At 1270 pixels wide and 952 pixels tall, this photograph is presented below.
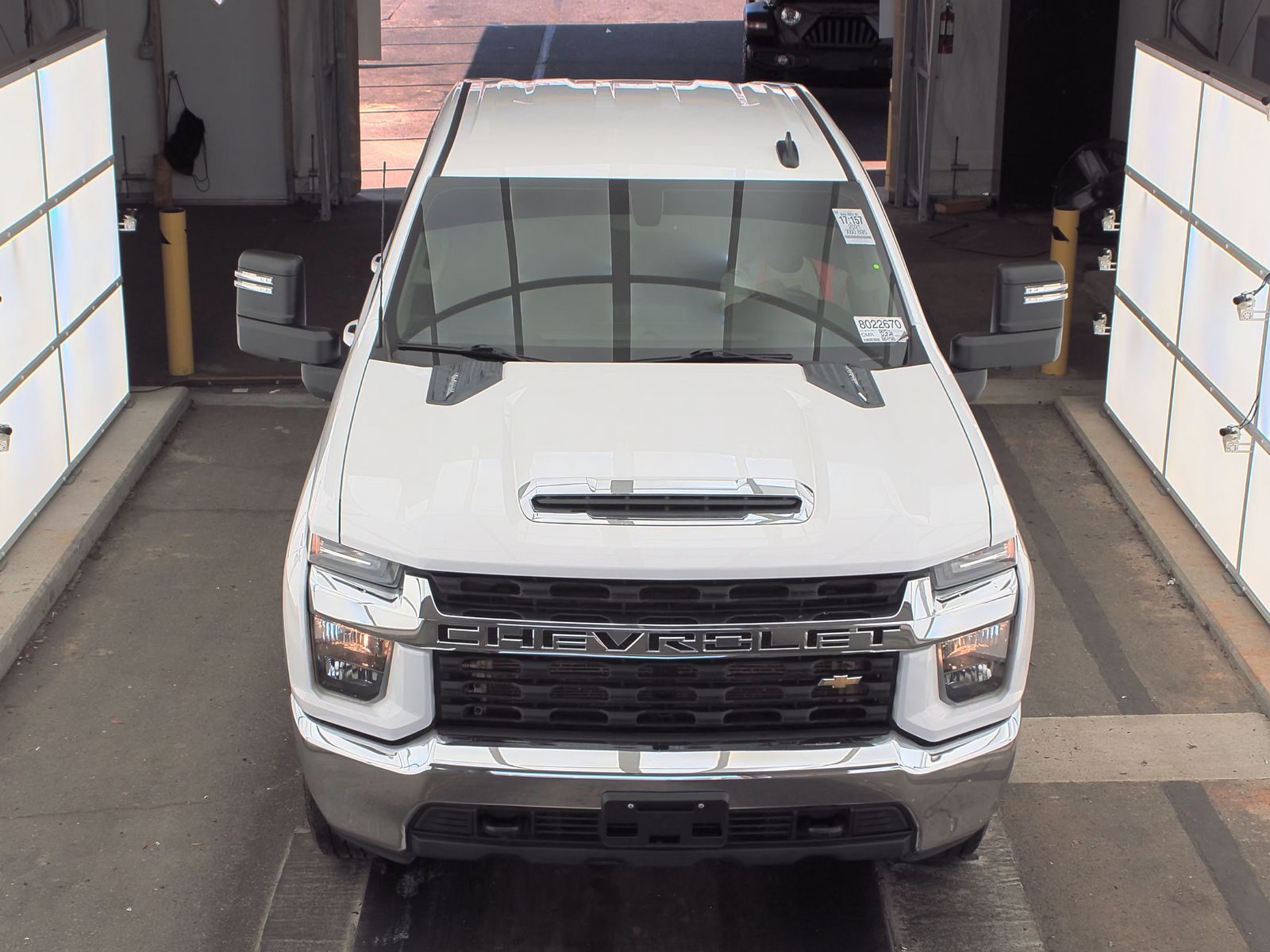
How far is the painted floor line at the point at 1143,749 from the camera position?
18.3ft

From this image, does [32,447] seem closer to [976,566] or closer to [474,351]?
[474,351]

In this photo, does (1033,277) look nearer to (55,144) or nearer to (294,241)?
(55,144)

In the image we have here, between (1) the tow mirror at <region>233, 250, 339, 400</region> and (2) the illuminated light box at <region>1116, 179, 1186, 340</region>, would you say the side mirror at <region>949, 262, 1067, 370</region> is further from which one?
(2) the illuminated light box at <region>1116, 179, 1186, 340</region>

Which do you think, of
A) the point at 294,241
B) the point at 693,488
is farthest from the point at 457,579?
the point at 294,241

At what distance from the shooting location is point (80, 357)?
793cm

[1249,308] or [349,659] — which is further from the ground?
[1249,308]

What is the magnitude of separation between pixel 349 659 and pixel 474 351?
1.32 meters

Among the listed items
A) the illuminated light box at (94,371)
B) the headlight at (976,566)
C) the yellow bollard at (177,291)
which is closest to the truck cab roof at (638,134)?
the headlight at (976,566)

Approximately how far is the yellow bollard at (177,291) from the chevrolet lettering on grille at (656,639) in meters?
6.33

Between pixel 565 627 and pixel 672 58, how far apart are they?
20.8 meters

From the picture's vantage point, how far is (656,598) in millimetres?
3957

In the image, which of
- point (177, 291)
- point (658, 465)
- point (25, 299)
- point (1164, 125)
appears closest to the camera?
point (658, 465)

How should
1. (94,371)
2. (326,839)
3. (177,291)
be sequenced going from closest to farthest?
(326,839) < (94,371) < (177,291)

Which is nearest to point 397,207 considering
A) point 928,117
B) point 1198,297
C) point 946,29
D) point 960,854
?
point 928,117
